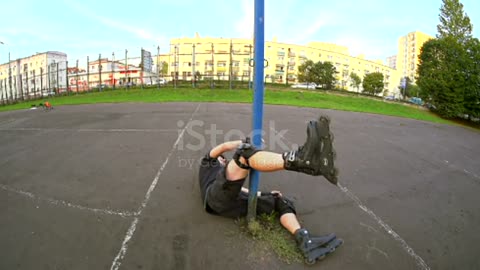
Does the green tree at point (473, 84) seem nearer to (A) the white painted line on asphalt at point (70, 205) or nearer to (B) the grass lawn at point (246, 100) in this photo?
(B) the grass lawn at point (246, 100)

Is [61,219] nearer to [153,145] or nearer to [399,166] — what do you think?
[153,145]

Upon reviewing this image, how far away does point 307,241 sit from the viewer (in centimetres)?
241

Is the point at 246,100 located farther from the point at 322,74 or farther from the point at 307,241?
the point at 322,74

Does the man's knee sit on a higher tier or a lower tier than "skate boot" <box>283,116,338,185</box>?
lower

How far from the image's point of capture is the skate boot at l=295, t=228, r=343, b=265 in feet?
7.63

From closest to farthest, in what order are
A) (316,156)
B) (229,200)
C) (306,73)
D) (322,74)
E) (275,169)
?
(316,156) < (275,169) < (229,200) < (322,74) < (306,73)

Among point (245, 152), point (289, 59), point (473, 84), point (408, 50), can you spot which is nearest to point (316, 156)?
point (245, 152)

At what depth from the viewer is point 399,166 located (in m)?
5.12

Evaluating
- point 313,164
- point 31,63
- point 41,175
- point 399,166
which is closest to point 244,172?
point 313,164

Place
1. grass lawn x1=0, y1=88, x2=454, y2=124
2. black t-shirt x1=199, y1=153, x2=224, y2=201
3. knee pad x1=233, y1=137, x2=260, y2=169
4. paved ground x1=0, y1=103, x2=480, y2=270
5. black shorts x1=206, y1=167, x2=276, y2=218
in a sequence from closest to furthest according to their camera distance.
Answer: knee pad x1=233, y1=137, x2=260, y2=169, paved ground x1=0, y1=103, x2=480, y2=270, black shorts x1=206, y1=167, x2=276, y2=218, black t-shirt x1=199, y1=153, x2=224, y2=201, grass lawn x1=0, y1=88, x2=454, y2=124

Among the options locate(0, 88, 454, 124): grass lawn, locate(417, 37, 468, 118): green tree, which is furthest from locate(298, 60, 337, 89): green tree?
locate(0, 88, 454, 124): grass lawn

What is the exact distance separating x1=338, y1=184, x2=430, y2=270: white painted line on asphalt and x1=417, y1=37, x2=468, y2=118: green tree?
1995 cm

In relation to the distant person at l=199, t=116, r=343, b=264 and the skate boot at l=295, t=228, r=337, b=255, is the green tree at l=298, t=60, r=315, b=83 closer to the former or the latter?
the distant person at l=199, t=116, r=343, b=264

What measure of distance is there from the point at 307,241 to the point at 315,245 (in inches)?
3.4
